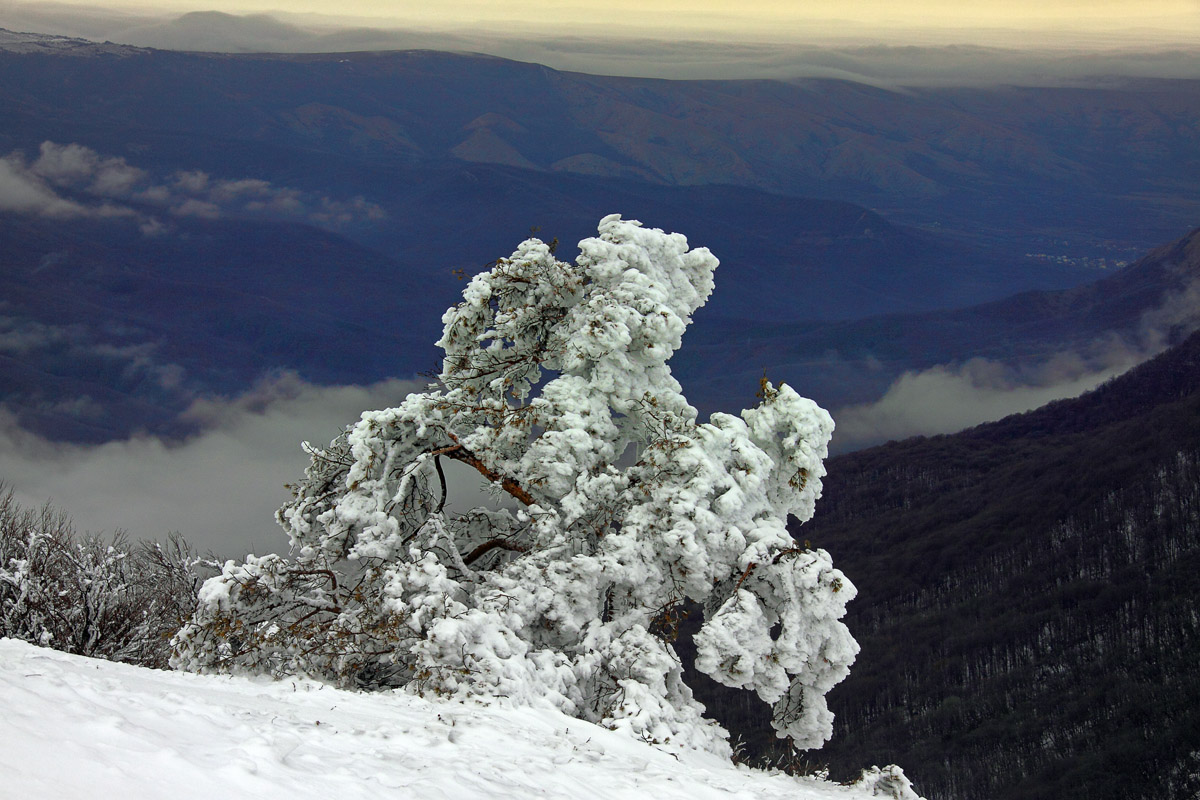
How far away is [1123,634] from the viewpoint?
401 feet

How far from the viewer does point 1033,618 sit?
137 m

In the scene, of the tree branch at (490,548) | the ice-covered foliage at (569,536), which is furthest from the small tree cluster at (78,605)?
the tree branch at (490,548)

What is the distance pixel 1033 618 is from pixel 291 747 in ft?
478

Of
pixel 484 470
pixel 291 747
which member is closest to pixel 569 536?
pixel 484 470

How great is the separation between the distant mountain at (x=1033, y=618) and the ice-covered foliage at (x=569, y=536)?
318 ft

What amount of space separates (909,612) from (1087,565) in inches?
1007

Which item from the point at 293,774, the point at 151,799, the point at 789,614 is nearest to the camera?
the point at 151,799

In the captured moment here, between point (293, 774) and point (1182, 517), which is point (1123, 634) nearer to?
point (1182, 517)

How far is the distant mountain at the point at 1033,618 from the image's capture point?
103 meters

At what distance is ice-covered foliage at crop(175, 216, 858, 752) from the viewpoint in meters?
10.8

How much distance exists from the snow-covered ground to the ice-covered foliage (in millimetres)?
845

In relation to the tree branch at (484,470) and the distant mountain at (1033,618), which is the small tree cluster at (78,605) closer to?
the tree branch at (484,470)

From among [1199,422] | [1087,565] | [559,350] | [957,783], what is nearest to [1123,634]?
[1087,565]

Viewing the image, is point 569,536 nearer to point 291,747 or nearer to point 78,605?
point 291,747
